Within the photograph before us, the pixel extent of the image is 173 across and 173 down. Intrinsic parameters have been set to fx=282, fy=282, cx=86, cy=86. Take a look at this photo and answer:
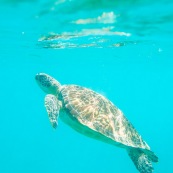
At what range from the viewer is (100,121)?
911cm

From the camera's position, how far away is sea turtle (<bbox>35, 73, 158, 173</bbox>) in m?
8.84

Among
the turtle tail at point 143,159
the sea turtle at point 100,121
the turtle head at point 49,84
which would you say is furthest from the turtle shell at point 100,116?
the turtle head at point 49,84

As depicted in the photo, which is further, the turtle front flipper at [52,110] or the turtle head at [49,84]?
the turtle head at [49,84]

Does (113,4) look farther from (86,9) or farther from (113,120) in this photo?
(113,120)

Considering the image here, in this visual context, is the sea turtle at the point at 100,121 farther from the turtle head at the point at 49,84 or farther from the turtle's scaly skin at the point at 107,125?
the turtle head at the point at 49,84

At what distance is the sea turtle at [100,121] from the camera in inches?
348

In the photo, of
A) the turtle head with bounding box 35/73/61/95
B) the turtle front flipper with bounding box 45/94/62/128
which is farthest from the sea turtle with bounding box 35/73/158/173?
the turtle head with bounding box 35/73/61/95

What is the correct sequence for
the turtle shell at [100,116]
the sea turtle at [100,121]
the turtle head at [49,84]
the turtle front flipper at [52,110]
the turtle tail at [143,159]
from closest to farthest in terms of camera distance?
the turtle front flipper at [52,110], the turtle tail at [143,159], the sea turtle at [100,121], the turtle shell at [100,116], the turtle head at [49,84]

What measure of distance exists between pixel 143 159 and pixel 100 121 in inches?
70.6

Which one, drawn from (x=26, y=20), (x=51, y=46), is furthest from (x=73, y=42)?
(x=26, y=20)

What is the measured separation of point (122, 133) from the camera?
910cm

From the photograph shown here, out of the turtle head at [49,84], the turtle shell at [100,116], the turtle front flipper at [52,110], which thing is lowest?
the turtle front flipper at [52,110]

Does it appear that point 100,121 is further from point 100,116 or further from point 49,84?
point 49,84

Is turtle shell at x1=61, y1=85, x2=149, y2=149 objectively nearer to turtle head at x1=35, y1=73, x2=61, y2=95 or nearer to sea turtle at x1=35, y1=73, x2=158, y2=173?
sea turtle at x1=35, y1=73, x2=158, y2=173
